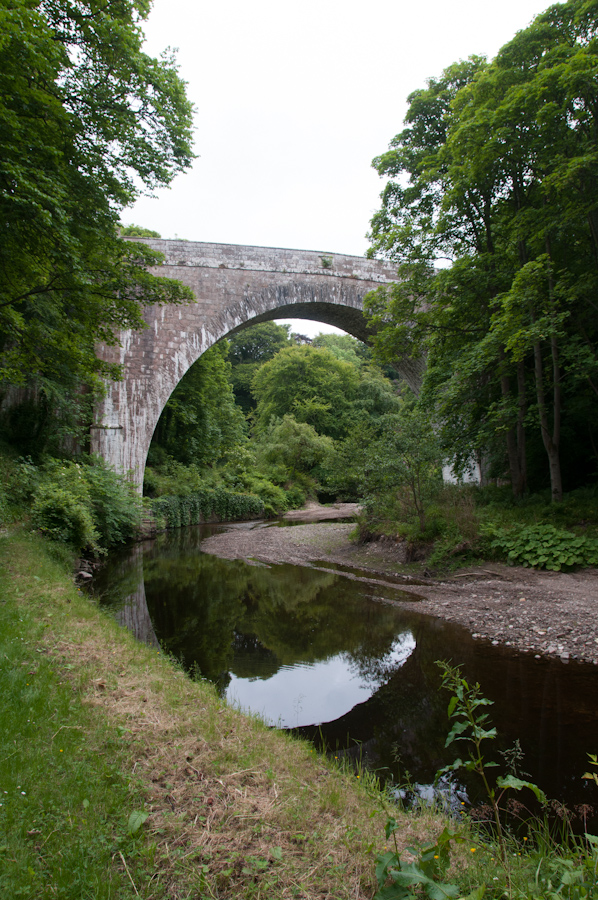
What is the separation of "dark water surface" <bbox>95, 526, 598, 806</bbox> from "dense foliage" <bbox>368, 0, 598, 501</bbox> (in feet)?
15.4

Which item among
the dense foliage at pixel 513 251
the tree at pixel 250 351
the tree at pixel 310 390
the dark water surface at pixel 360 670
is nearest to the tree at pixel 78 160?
the dark water surface at pixel 360 670

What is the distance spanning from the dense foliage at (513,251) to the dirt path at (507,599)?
2457 millimetres

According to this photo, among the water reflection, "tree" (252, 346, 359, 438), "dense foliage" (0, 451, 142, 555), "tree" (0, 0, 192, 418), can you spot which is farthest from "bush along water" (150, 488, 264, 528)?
the water reflection

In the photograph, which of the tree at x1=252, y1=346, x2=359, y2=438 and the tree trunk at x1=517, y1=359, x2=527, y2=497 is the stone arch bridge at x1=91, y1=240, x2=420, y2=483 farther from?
the tree at x1=252, y1=346, x2=359, y2=438

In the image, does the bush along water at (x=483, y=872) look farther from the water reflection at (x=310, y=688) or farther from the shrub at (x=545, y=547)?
the shrub at (x=545, y=547)

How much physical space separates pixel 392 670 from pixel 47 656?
3283 millimetres

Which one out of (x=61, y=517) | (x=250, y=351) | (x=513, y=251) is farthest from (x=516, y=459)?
(x=250, y=351)

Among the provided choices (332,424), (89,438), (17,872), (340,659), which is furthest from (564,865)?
A: (332,424)

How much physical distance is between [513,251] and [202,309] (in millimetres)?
9007

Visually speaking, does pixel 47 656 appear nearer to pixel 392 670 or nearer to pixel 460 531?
pixel 392 670

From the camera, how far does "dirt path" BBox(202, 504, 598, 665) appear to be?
16.4 feet

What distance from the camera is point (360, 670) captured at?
4863 mm

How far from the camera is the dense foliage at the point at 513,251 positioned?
7.45 metres

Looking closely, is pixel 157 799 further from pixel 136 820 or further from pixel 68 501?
pixel 68 501
